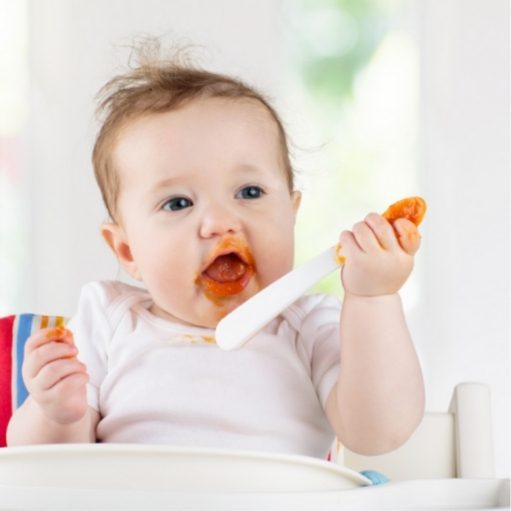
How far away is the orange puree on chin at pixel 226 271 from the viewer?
1.09 m

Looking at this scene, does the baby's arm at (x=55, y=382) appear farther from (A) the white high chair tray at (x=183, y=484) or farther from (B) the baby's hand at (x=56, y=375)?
(A) the white high chair tray at (x=183, y=484)

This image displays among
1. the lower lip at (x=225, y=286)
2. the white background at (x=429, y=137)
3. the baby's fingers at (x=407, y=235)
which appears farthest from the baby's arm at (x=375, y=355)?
the white background at (x=429, y=137)

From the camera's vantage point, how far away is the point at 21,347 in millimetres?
1317

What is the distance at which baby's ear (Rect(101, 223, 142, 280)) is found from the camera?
1206mm

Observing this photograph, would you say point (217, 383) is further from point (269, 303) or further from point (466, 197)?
point (466, 197)

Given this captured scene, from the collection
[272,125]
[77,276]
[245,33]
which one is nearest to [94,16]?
[245,33]

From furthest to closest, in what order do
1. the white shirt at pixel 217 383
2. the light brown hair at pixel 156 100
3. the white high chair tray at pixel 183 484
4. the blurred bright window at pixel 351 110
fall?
the blurred bright window at pixel 351 110
the light brown hair at pixel 156 100
the white shirt at pixel 217 383
the white high chair tray at pixel 183 484

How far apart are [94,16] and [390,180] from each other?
492 mm

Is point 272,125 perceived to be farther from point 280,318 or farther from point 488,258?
point 488,258

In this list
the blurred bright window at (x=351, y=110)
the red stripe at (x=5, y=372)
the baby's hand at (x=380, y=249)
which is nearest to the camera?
the baby's hand at (x=380, y=249)

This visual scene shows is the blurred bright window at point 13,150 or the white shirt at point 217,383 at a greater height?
the blurred bright window at point 13,150

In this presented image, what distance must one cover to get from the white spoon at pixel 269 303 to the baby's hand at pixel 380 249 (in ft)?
0.06

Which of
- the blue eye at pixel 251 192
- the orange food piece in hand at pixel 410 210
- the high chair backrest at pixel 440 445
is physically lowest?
the high chair backrest at pixel 440 445

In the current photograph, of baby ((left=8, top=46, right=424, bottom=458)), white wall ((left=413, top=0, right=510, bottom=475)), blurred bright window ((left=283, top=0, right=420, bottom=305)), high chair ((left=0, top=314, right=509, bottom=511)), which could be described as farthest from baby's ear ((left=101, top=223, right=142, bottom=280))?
white wall ((left=413, top=0, right=510, bottom=475))
